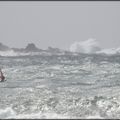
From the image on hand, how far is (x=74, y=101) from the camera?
8269 centimetres

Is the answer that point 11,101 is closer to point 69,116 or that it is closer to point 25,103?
point 25,103

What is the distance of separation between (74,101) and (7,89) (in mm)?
27348

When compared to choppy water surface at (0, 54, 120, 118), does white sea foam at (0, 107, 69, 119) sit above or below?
above

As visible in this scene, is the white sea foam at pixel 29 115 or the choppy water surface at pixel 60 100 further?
the choppy water surface at pixel 60 100

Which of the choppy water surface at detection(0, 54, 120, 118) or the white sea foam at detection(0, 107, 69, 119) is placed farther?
Answer: the choppy water surface at detection(0, 54, 120, 118)

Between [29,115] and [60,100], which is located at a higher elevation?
[29,115]

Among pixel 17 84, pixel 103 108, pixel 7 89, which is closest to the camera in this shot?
pixel 103 108

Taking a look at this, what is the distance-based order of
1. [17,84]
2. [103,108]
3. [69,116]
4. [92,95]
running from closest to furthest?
[69,116], [103,108], [92,95], [17,84]

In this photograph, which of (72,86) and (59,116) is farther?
(72,86)

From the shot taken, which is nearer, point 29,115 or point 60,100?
point 29,115

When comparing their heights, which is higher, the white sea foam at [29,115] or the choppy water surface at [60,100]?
the white sea foam at [29,115]

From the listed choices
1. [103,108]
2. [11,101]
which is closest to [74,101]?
[103,108]

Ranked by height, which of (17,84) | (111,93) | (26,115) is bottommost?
(17,84)

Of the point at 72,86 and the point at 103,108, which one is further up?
the point at 103,108
